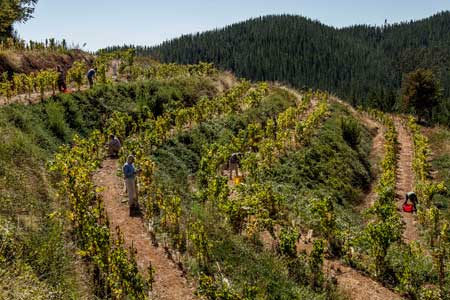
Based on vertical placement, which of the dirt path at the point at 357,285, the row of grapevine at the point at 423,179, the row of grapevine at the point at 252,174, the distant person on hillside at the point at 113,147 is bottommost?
the dirt path at the point at 357,285

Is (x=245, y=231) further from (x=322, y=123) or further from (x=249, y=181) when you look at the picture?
(x=322, y=123)

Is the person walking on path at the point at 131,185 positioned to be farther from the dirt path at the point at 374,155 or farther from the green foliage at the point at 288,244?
the dirt path at the point at 374,155

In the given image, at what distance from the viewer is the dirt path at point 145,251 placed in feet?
27.3

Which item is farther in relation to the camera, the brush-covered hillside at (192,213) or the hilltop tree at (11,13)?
the hilltop tree at (11,13)

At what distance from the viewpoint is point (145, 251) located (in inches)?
376

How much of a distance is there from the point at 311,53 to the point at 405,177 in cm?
14591

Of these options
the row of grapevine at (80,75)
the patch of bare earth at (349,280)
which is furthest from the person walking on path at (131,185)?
the row of grapevine at (80,75)

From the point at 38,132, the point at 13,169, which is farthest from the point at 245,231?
the point at 38,132

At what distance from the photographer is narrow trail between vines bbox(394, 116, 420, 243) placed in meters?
17.8

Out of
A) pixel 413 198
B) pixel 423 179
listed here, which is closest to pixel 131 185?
pixel 413 198

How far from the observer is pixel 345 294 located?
1041cm

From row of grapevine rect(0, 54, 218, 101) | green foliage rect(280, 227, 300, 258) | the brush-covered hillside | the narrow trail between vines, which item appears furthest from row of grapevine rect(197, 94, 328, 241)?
row of grapevine rect(0, 54, 218, 101)

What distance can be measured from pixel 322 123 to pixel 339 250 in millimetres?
17611

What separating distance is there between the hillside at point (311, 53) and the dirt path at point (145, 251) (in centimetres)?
11960
